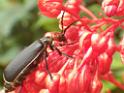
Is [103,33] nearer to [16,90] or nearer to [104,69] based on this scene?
[104,69]

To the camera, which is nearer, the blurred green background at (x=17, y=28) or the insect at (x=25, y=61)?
the insect at (x=25, y=61)

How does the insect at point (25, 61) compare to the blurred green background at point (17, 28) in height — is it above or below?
above

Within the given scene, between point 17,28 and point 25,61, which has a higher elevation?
point 25,61

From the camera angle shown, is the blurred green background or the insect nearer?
the insect

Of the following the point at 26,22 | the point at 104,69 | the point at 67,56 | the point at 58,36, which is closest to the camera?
the point at 104,69

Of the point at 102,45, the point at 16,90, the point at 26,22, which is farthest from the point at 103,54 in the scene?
the point at 26,22

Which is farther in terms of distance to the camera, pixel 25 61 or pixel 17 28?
pixel 17 28

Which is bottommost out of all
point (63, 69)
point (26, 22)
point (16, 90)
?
point (26, 22)

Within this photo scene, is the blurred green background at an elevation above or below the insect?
below
